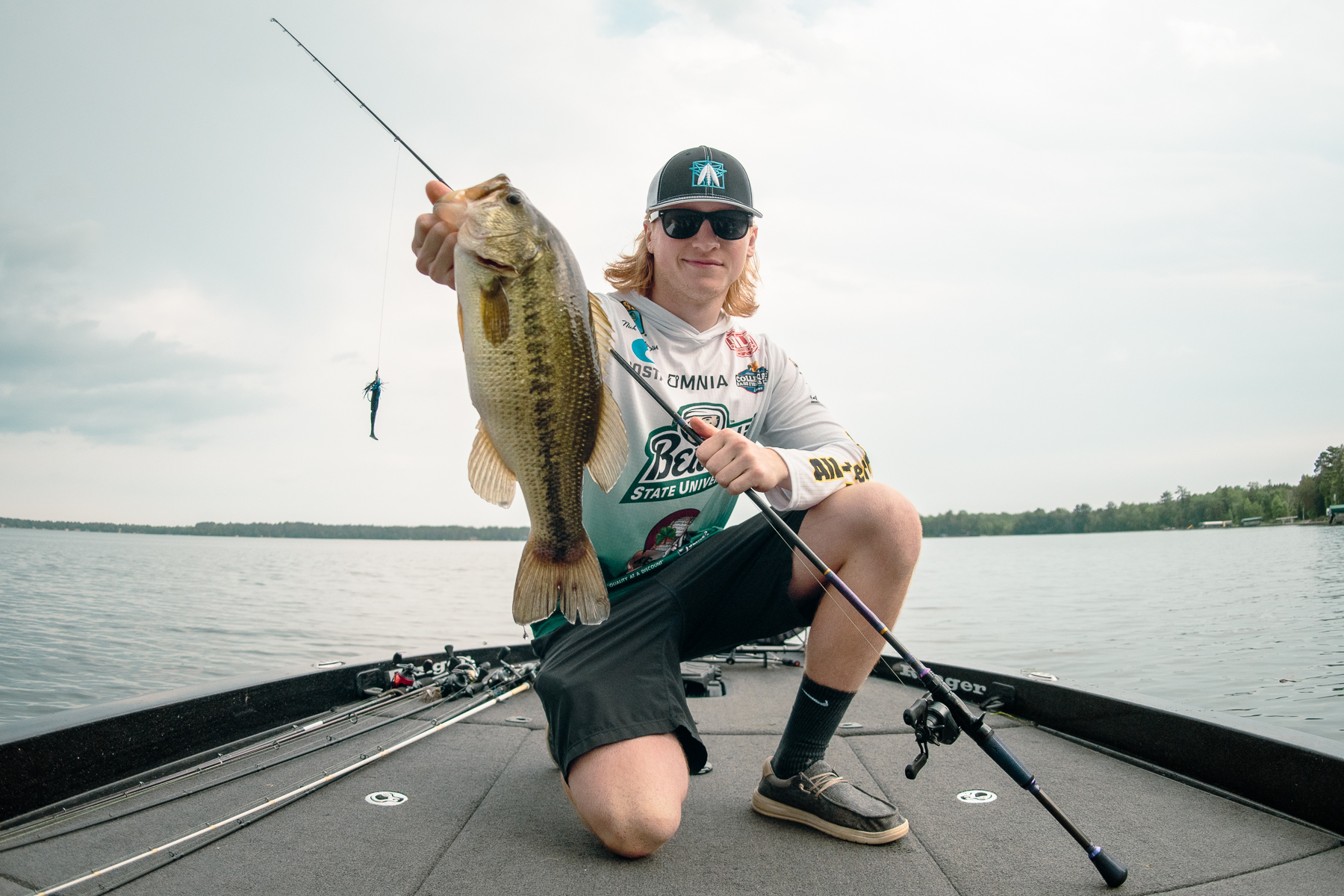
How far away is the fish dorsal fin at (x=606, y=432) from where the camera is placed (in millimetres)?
2131

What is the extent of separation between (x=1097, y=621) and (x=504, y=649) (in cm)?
1420

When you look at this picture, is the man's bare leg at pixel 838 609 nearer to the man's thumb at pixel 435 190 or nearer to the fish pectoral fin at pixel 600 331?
the fish pectoral fin at pixel 600 331

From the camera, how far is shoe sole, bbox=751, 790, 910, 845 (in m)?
2.33

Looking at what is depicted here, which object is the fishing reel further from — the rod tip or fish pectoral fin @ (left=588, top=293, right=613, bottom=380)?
fish pectoral fin @ (left=588, top=293, right=613, bottom=380)

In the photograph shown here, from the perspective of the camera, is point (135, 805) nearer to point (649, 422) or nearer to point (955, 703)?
point (649, 422)

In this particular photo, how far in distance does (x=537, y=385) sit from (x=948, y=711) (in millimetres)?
1549

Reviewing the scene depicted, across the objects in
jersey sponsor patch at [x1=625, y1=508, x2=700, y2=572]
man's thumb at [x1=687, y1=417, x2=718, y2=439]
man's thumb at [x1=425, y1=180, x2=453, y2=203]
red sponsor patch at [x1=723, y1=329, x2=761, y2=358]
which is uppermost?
man's thumb at [x1=425, y1=180, x2=453, y2=203]

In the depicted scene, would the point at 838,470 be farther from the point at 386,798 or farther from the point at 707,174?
the point at 386,798

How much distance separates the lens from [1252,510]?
64.6 meters

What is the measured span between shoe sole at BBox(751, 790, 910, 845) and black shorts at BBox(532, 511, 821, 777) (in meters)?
0.26

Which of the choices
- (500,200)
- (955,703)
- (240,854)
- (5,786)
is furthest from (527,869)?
(500,200)

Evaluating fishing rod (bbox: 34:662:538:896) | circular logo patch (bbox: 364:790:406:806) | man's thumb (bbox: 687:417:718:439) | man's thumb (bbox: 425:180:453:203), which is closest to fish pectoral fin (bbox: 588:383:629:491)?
man's thumb (bbox: 687:417:718:439)

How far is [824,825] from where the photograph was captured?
7.88ft

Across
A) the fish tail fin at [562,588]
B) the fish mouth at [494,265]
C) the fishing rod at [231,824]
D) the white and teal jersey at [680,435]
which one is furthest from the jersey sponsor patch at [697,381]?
the fishing rod at [231,824]
